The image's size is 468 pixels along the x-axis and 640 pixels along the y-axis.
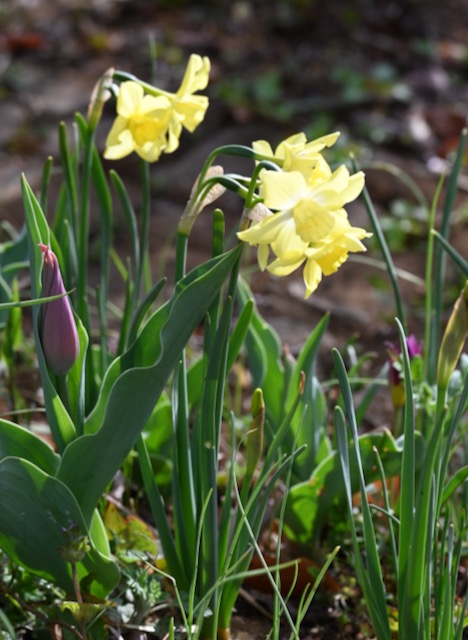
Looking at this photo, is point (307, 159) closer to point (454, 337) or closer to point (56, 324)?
point (454, 337)

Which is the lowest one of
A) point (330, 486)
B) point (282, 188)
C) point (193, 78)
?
point (330, 486)

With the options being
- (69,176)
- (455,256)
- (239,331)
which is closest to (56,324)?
(239,331)

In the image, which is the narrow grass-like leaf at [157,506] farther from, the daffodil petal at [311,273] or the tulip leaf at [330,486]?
the daffodil petal at [311,273]

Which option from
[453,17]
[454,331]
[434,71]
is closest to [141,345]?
[454,331]

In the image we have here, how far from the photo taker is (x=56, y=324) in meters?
1.14

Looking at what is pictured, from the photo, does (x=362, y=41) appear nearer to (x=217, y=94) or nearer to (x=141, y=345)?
(x=217, y=94)

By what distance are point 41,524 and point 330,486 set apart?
504 mm

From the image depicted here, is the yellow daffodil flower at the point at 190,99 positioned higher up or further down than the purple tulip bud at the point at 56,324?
higher up

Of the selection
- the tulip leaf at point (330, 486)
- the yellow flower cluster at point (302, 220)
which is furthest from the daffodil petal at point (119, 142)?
the tulip leaf at point (330, 486)

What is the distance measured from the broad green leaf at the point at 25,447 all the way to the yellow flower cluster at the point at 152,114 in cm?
38

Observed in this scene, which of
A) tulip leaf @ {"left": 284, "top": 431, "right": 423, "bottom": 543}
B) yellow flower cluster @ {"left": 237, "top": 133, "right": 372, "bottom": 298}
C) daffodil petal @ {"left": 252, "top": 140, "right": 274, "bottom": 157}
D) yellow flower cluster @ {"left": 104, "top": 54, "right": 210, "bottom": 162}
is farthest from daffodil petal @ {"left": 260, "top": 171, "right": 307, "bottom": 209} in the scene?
tulip leaf @ {"left": 284, "top": 431, "right": 423, "bottom": 543}

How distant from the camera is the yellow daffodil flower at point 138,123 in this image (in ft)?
3.97

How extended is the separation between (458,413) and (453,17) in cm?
397

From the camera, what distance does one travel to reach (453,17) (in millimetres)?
4645
